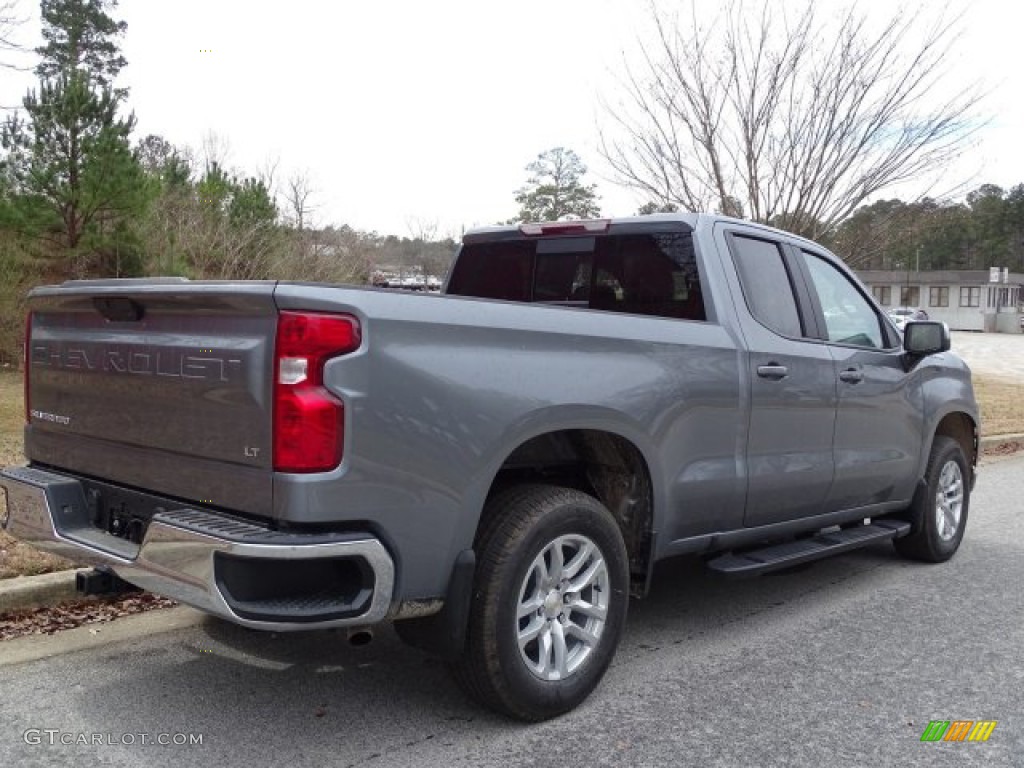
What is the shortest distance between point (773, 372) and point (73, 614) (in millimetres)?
3550

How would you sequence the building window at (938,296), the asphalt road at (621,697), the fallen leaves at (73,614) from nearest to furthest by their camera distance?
the asphalt road at (621,697)
the fallen leaves at (73,614)
the building window at (938,296)

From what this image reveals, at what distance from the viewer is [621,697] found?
387 centimetres

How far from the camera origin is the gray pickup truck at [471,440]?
2959 mm

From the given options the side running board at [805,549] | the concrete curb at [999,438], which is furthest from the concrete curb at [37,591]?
the concrete curb at [999,438]

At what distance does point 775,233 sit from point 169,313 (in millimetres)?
3134

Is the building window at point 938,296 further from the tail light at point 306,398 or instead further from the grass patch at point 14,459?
the tail light at point 306,398

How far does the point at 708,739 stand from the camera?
3.48m

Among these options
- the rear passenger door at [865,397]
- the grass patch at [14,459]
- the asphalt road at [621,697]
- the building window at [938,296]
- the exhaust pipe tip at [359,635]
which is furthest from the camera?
the building window at [938,296]

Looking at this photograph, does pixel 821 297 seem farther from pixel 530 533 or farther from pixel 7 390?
pixel 7 390

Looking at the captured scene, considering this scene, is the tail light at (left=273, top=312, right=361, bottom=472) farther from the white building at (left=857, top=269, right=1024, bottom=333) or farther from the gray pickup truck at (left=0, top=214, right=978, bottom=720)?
the white building at (left=857, top=269, right=1024, bottom=333)

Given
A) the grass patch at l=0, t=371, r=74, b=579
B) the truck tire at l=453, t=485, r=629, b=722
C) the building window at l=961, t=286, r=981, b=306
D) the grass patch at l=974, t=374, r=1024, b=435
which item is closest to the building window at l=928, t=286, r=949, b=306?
the building window at l=961, t=286, r=981, b=306

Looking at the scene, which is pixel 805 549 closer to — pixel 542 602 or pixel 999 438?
pixel 542 602

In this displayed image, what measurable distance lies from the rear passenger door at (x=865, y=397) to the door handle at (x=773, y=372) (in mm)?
549

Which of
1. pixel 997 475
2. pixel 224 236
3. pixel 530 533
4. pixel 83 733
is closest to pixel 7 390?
pixel 224 236
